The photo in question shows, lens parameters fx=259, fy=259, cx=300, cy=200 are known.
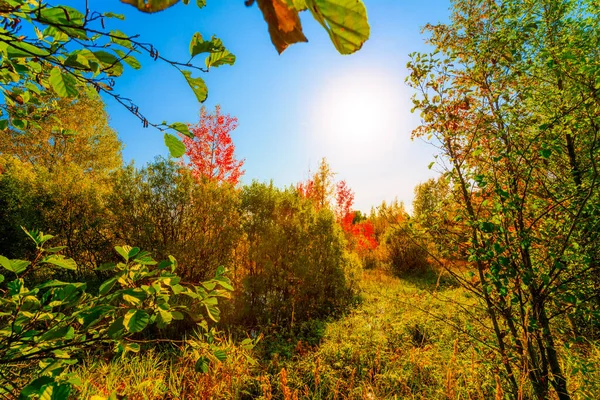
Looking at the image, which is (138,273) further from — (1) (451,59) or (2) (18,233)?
(2) (18,233)

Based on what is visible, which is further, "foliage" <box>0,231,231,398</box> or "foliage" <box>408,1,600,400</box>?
"foliage" <box>408,1,600,400</box>

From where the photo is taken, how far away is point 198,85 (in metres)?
0.91

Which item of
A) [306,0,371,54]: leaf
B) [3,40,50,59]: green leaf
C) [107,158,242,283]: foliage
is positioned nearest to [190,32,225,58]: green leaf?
[3,40,50,59]: green leaf

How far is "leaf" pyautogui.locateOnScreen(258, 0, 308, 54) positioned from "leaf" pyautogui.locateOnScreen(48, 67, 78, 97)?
0.68 m

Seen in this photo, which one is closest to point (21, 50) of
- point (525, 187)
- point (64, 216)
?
point (525, 187)

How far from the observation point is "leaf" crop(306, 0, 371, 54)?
31 cm

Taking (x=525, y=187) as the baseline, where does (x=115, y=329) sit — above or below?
below

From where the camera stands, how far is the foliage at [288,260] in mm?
5789

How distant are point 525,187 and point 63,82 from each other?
2.59 meters

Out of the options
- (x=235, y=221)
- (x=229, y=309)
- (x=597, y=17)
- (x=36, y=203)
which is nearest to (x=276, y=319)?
(x=229, y=309)

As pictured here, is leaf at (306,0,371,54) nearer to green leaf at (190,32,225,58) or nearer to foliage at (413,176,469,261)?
green leaf at (190,32,225,58)

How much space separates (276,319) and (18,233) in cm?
621

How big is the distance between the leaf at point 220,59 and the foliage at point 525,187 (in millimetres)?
1811

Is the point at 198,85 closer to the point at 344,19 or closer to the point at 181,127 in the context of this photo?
the point at 181,127
